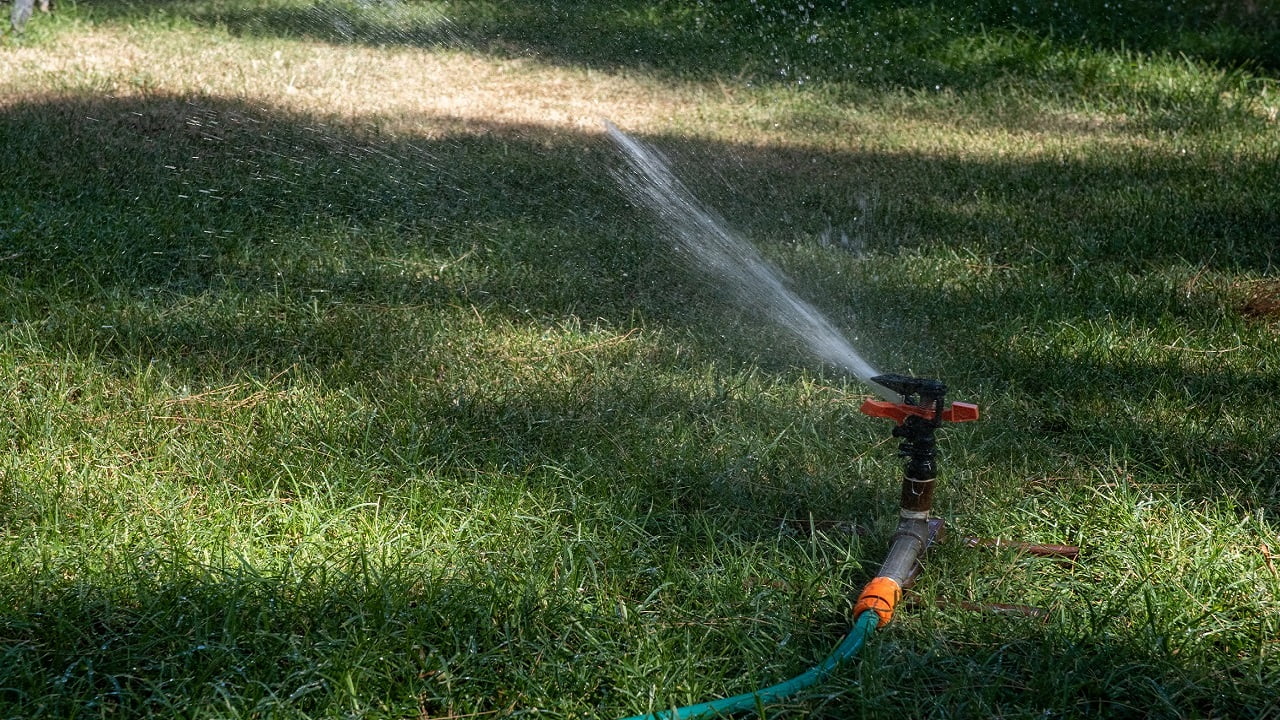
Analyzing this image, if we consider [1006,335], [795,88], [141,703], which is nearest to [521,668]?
[141,703]

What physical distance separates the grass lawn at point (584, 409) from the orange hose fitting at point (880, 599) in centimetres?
7

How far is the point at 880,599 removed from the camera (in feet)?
6.51

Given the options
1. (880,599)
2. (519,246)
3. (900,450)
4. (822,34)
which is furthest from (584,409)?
(822,34)

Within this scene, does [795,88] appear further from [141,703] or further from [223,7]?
[141,703]

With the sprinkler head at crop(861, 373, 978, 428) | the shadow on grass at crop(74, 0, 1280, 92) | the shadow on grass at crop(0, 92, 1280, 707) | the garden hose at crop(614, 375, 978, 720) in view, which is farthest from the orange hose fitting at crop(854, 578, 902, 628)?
the shadow on grass at crop(74, 0, 1280, 92)

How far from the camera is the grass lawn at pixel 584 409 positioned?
192cm

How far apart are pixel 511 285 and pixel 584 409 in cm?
89

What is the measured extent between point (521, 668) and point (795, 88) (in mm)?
5547

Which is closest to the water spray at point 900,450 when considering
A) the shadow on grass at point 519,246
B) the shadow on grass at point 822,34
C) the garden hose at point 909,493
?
the garden hose at point 909,493

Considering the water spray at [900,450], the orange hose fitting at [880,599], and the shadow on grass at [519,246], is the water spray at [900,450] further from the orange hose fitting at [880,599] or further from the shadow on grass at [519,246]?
the shadow on grass at [519,246]

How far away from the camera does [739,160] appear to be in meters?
5.34

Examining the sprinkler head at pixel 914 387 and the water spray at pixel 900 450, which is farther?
the sprinkler head at pixel 914 387

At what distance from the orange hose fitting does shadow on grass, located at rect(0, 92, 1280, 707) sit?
0.42 ft

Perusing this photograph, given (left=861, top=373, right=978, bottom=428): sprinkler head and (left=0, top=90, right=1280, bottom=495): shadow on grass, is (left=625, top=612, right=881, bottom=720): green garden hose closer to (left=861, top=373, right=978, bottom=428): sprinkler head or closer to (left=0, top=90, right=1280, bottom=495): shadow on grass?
(left=861, top=373, right=978, bottom=428): sprinkler head
